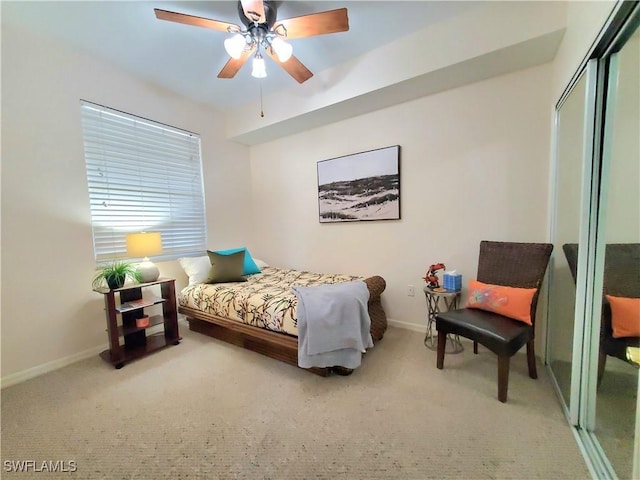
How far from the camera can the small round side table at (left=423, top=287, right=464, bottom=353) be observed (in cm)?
224

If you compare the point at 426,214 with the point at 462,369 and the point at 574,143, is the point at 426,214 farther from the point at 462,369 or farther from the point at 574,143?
the point at 462,369

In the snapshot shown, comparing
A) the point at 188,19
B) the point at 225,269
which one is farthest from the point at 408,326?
the point at 188,19

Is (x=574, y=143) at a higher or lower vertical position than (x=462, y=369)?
higher

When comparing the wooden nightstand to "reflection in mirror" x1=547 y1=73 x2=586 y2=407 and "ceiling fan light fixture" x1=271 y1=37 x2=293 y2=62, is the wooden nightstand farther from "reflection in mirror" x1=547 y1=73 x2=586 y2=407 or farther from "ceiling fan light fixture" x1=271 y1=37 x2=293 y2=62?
"reflection in mirror" x1=547 y1=73 x2=586 y2=407

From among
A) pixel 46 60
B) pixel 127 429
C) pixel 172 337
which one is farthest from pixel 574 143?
pixel 46 60

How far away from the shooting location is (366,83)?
96.0 inches

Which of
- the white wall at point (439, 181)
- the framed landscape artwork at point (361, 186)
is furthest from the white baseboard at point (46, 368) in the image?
the framed landscape artwork at point (361, 186)

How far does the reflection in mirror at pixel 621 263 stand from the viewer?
111 cm

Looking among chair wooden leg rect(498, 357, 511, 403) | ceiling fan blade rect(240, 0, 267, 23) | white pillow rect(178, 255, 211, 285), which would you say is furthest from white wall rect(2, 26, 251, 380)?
chair wooden leg rect(498, 357, 511, 403)

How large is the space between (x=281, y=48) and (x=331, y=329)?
2064 millimetres

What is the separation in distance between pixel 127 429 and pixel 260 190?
10.2 ft

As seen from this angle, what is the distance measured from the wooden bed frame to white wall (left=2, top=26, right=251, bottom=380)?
955 millimetres

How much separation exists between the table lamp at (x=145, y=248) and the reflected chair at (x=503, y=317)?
261 centimetres

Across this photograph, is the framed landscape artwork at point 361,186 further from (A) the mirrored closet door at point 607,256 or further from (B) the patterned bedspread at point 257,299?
(A) the mirrored closet door at point 607,256
